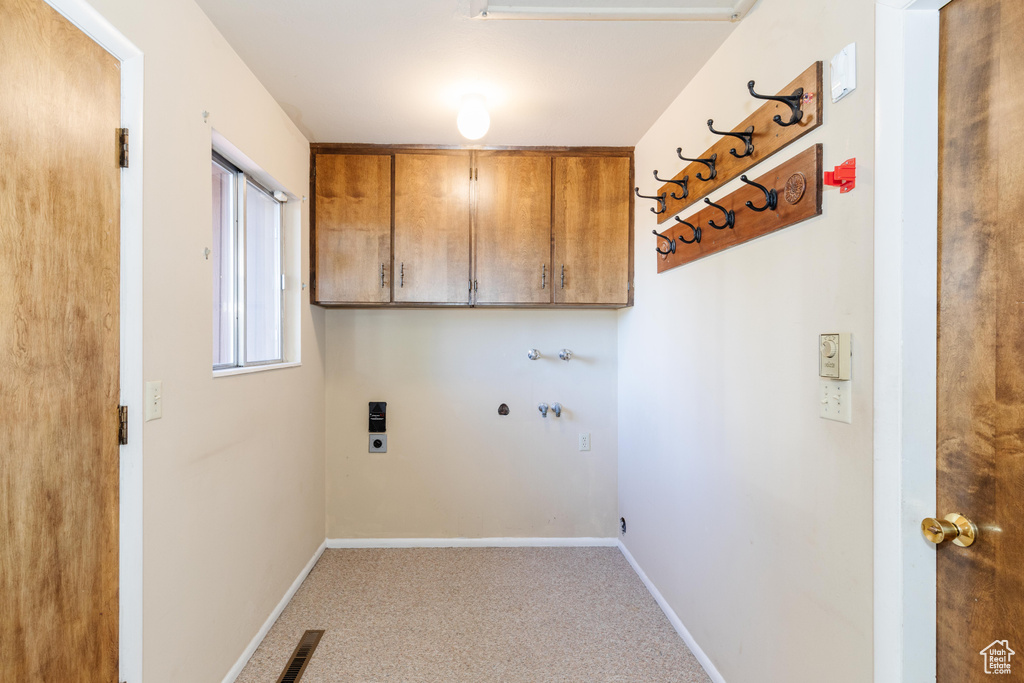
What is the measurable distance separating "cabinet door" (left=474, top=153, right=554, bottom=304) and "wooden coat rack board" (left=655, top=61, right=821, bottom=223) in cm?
89

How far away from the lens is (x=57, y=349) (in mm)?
1120

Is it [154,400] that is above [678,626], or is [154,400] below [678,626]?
above

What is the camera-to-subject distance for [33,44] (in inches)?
41.6

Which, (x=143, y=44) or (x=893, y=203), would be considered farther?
(x=143, y=44)

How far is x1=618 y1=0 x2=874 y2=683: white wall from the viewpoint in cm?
118

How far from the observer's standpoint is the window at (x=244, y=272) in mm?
2018

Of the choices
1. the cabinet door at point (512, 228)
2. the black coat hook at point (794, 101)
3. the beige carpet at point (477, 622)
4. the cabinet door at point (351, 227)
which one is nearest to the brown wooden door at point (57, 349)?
the beige carpet at point (477, 622)

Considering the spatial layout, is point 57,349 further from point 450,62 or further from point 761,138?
point 761,138

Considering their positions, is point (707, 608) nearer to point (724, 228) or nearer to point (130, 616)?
point (724, 228)

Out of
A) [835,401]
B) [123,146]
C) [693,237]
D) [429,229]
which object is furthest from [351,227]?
[835,401]

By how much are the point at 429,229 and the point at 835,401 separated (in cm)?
225

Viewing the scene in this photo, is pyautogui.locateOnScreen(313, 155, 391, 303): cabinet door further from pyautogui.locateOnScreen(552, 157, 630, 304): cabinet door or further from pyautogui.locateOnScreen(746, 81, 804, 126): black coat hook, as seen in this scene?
pyautogui.locateOnScreen(746, 81, 804, 126): black coat hook

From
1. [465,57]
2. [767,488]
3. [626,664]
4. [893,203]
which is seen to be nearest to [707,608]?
[626,664]

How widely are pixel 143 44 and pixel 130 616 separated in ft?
5.18
